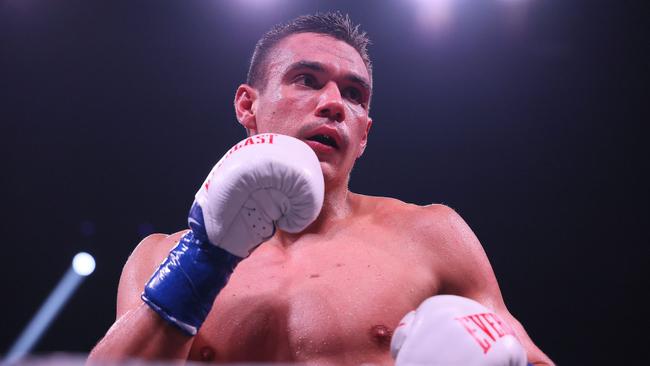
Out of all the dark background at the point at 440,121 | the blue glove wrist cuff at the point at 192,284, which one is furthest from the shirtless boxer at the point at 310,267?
the dark background at the point at 440,121

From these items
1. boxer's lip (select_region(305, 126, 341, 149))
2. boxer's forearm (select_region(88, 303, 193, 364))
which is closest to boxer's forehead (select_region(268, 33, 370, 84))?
boxer's lip (select_region(305, 126, 341, 149))

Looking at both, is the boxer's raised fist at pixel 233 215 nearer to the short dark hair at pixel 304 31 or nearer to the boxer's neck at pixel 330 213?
the boxer's neck at pixel 330 213

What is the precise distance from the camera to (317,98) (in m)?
2.11

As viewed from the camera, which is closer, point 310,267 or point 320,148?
point 310,267

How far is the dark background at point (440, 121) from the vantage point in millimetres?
3916

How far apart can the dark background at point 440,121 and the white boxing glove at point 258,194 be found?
290 cm

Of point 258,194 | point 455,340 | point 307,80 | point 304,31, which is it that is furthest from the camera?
point 304,31

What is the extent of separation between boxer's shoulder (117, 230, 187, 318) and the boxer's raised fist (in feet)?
1.62

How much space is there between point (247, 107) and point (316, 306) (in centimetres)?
111

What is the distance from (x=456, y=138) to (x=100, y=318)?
352cm

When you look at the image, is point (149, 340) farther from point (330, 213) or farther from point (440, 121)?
point (440, 121)

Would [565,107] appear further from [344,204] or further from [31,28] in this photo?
[31,28]

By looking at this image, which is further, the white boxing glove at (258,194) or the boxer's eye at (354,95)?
the boxer's eye at (354,95)

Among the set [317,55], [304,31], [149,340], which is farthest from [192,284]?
[304,31]
